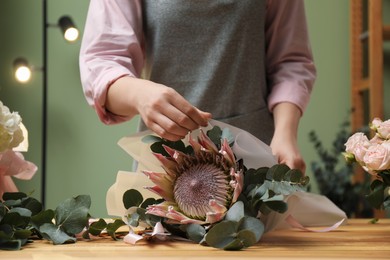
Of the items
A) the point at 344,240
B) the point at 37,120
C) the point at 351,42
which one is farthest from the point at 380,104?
the point at 344,240

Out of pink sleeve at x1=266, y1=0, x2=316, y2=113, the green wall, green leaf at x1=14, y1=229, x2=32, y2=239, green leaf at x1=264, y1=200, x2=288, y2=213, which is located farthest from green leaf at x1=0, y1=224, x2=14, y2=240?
the green wall

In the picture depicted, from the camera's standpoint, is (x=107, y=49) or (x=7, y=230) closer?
(x=7, y=230)

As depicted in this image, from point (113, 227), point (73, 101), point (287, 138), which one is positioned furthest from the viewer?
point (73, 101)

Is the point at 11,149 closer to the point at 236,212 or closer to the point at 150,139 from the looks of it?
the point at 150,139

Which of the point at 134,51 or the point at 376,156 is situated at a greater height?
the point at 134,51

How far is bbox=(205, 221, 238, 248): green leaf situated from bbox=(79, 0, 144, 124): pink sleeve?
1.19 feet

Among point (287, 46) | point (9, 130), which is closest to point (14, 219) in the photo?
point (9, 130)

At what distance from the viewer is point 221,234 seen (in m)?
0.83

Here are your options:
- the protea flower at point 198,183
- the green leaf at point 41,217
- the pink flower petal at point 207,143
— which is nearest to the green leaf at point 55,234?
the green leaf at point 41,217

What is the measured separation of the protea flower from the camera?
89 cm

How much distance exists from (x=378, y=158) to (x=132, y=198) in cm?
35

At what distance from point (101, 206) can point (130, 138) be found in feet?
7.14

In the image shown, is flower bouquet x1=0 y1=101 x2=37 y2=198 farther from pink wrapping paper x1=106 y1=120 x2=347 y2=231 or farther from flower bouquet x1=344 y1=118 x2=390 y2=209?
flower bouquet x1=344 y1=118 x2=390 y2=209

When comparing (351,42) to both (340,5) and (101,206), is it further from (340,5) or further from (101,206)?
(101,206)
